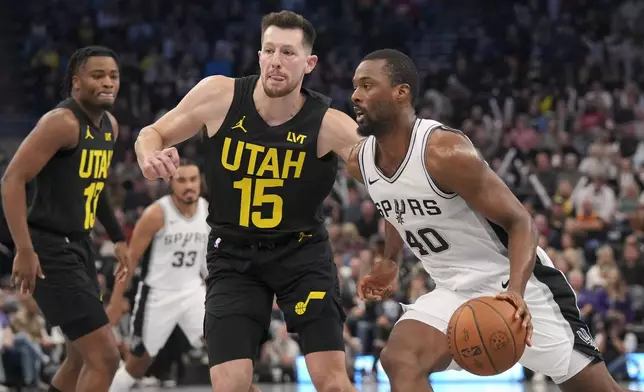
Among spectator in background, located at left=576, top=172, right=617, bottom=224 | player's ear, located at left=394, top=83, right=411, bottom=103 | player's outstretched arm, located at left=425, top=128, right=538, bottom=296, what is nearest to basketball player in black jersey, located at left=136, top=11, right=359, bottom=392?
player's ear, located at left=394, top=83, right=411, bottom=103

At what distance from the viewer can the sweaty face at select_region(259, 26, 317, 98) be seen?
5.38 metres

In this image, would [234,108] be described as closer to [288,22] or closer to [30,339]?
[288,22]

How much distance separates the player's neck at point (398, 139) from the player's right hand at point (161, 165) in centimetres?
98

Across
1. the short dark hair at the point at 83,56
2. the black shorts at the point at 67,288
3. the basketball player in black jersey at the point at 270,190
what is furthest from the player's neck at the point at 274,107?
the black shorts at the point at 67,288

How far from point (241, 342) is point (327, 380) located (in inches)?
17.5

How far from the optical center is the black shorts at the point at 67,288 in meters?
6.61

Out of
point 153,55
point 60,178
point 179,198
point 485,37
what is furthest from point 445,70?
point 60,178

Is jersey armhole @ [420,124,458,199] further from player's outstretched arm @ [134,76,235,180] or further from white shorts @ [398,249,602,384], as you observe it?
player's outstretched arm @ [134,76,235,180]

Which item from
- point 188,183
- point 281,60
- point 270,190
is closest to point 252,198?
point 270,190

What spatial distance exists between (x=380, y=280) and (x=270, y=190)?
717 millimetres

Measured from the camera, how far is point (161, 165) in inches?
187

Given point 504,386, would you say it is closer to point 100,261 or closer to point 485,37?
point 100,261

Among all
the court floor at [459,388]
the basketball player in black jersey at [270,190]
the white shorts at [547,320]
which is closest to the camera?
the white shorts at [547,320]

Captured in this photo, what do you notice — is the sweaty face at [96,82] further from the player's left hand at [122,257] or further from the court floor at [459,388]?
the court floor at [459,388]
